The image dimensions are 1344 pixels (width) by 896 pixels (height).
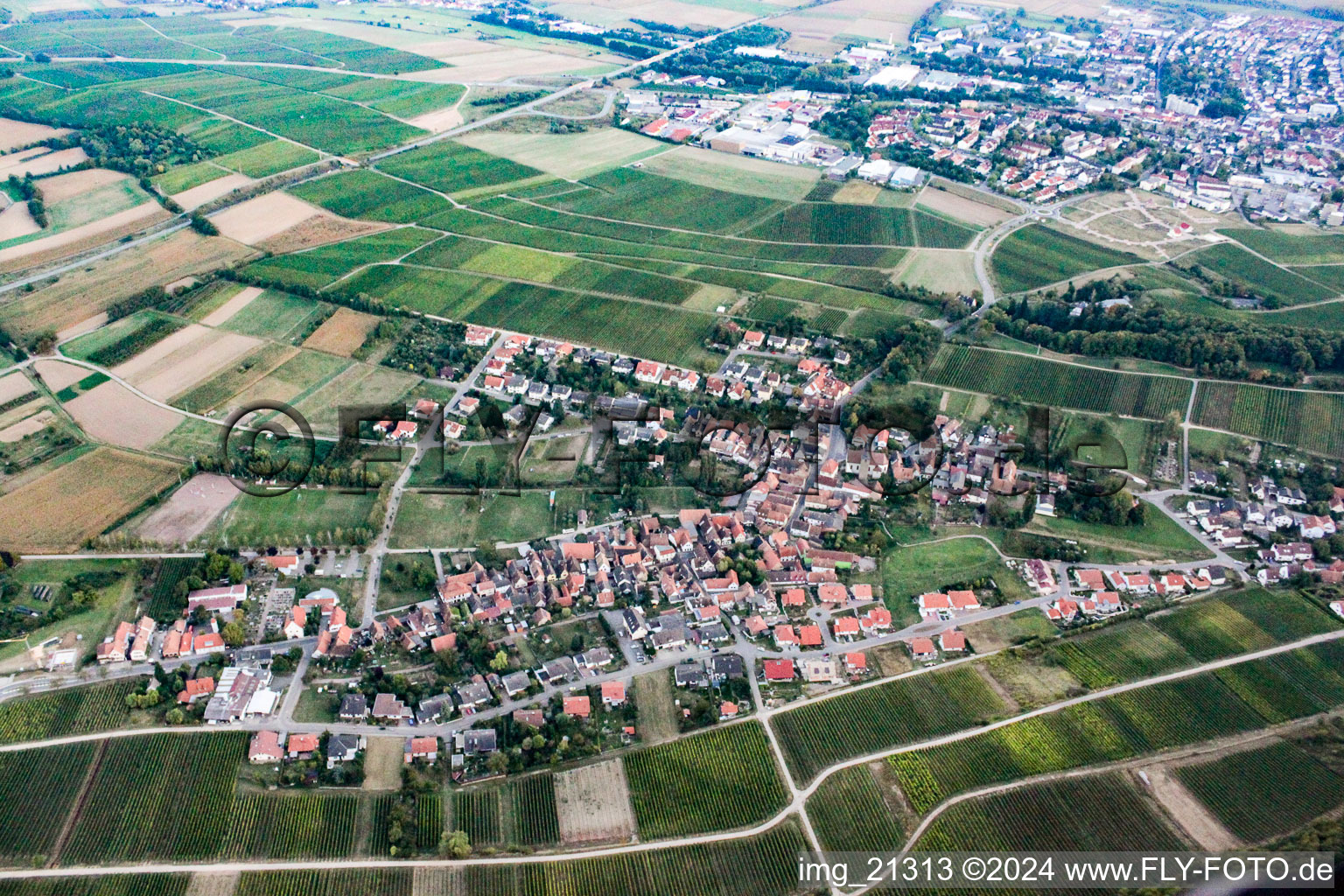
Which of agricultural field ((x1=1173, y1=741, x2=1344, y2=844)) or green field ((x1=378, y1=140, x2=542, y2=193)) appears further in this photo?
green field ((x1=378, y1=140, x2=542, y2=193))

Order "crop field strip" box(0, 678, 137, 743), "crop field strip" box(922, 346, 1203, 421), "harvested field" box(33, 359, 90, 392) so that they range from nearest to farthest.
A: "crop field strip" box(0, 678, 137, 743), "crop field strip" box(922, 346, 1203, 421), "harvested field" box(33, 359, 90, 392)

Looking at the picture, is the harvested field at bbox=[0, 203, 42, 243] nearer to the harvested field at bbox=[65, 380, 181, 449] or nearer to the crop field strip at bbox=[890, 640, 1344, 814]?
the harvested field at bbox=[65, 380, 181, 449]

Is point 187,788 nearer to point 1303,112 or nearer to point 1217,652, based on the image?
point 1217,652

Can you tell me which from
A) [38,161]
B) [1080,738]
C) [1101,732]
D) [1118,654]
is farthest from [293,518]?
[38,161]

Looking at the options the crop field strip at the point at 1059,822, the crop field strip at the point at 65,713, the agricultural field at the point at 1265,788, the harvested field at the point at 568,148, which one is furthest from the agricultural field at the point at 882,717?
the harvested field at the point at 568,148

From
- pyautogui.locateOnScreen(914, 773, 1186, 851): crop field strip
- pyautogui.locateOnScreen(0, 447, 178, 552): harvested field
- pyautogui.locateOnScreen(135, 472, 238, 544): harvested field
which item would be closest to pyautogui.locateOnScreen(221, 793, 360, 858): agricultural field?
pyautogui.locateOnScreen(135, 472, 238, 544): harvested field

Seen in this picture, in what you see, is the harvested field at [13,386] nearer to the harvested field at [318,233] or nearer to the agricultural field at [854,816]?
the harvested field at [318,233]
